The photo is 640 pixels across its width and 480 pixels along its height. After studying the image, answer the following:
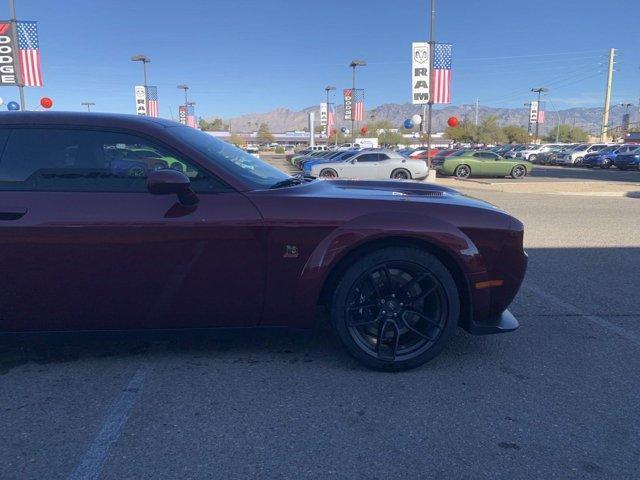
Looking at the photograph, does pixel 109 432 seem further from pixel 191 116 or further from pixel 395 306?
pixel 191 116

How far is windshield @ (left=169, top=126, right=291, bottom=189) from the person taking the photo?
3.27 m

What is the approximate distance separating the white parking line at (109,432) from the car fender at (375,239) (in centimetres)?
109

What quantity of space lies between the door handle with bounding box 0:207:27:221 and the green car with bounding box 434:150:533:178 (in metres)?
24.0

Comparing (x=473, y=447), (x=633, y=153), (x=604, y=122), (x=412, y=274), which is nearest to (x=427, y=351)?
(x=412, y=274)

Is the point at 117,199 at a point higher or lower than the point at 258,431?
higher

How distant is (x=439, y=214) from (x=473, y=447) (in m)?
1.38

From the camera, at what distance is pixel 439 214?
10.6 feet

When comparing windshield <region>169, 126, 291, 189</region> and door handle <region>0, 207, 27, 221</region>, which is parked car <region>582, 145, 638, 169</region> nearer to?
windshield <region>169, 126, 291, 189</region>

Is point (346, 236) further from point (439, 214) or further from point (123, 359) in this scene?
point (123, 359)

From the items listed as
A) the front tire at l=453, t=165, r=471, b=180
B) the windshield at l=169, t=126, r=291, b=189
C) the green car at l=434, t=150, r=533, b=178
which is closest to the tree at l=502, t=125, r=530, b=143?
the green car at l=434, t=150, r=533, b=178

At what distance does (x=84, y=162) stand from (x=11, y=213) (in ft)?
1.63

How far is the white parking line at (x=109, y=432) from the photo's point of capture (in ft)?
7.64

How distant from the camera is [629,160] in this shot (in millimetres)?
32125

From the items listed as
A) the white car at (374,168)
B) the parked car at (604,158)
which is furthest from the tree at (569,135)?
the white car at (374,168)
